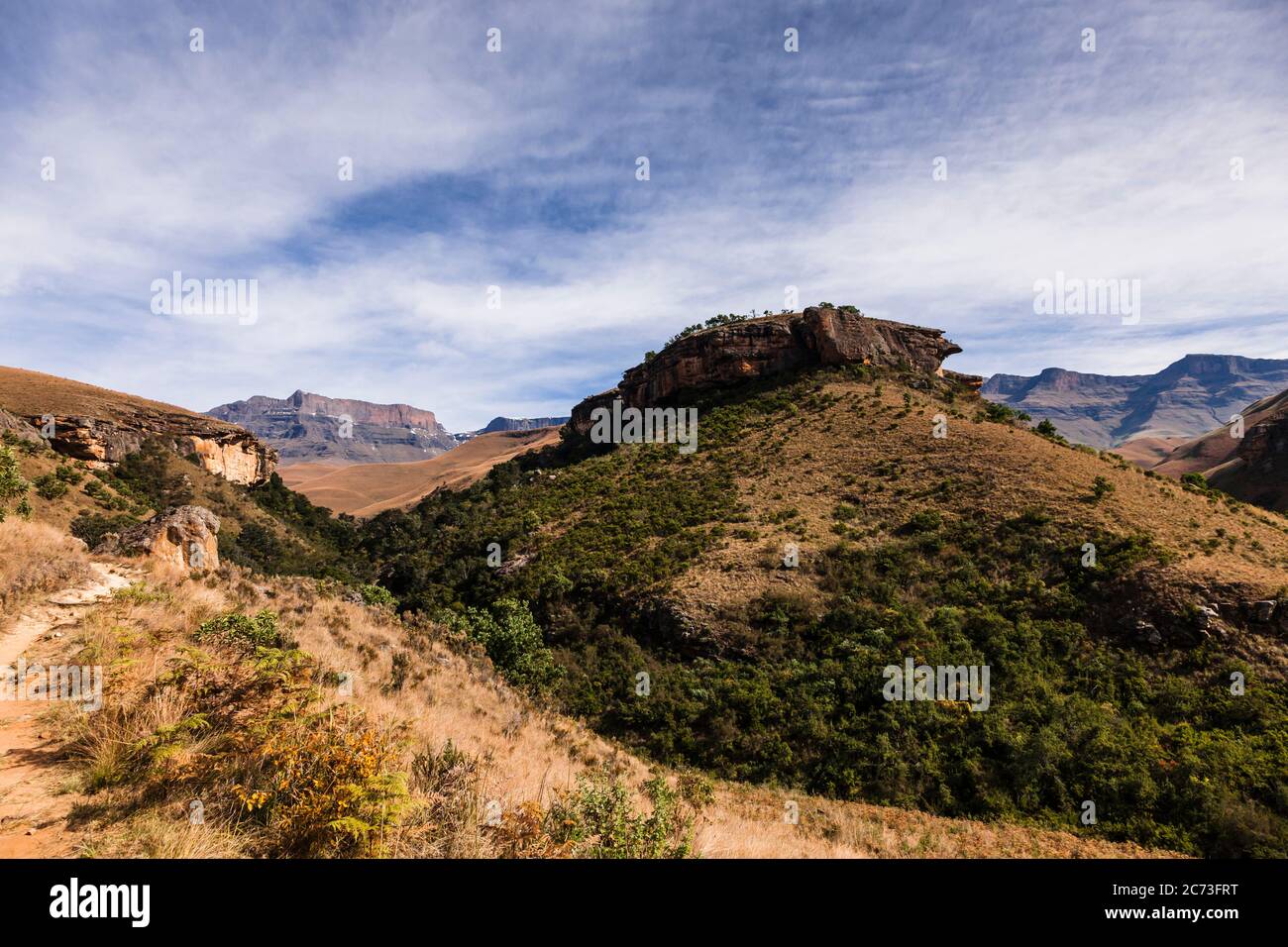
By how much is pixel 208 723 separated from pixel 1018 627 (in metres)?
22.5

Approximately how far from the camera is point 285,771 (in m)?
4.12

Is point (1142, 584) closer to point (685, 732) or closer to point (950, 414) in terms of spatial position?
point (685, 732)

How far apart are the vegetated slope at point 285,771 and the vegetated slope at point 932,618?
377 centimetres

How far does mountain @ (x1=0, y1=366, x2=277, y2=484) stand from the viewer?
44.1 meters

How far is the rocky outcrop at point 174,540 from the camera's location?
46.3ft

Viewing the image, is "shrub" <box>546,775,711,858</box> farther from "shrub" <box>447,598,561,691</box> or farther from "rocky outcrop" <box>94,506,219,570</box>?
"rocky outcrop" <box>94,506,219,570</box>

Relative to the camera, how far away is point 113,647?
21.6 feet

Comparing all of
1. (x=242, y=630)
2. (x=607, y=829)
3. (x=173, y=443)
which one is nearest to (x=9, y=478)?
(x=242, y=630)

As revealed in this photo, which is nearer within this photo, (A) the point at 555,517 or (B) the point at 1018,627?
(B) the point at 1018,627

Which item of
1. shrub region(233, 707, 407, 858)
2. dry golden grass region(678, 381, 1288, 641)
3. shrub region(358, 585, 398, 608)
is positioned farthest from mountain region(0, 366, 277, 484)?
shrub region(233, 707, 407, 858)

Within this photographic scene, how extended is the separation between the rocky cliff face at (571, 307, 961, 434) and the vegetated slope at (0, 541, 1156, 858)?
42.8 meters

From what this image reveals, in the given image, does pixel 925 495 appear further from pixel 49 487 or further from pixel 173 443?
pixel 173 443

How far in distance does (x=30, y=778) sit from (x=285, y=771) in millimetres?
1997
